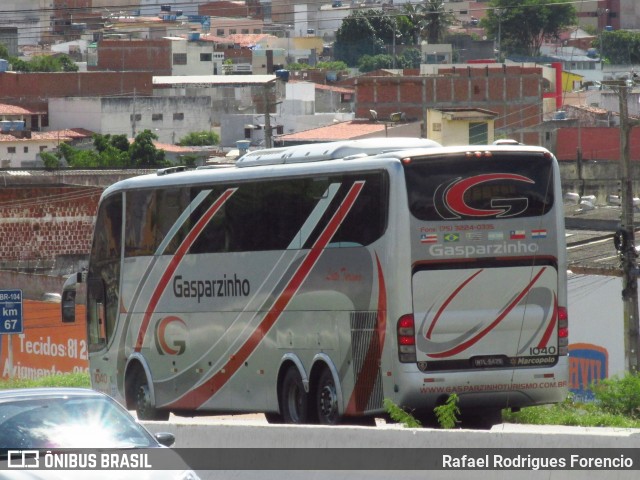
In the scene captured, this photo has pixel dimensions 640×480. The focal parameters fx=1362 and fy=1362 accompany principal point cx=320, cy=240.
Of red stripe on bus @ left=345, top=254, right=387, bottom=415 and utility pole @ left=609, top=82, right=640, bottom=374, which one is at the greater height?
red stripe on bus @ left=345, top=254, right=387, bottom=415

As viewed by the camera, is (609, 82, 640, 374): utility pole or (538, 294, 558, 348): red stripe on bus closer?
(538, 294, 558, 348): red stripe on bus

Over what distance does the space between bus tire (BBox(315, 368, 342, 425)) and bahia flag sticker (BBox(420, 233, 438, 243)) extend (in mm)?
1997

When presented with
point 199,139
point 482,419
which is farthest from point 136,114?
point 482,419

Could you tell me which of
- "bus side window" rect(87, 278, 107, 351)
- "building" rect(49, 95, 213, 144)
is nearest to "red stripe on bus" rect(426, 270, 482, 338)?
"bus side window" rect(87, 278, 107, 351)

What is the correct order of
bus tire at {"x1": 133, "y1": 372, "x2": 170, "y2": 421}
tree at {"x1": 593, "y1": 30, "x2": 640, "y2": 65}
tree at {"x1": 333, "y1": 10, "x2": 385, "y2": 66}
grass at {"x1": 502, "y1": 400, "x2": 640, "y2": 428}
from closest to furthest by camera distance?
grass at {"x1": 502, "y1": 400, "x2": 640, "y2": 428}, bus tire at {"x1": 133, "y1": 372, "x2": 170, "y2": 421}, tree at {"x1": 593, "y1": 30, "x2": 640, "y2": 65}, tree at {"x1": 333, "y1": 10, "x2": 385, "y2": 66}

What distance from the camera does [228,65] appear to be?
395ft

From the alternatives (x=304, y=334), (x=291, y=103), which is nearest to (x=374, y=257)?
(x=304, y=334)

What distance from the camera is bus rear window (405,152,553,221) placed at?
14273 mm

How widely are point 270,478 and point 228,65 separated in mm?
110353

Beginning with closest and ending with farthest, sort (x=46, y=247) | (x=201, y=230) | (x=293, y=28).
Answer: (x=201, y=230), (x=46, y=247), (x=293, y=28)

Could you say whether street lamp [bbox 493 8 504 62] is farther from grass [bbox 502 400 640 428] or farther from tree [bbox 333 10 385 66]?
grass [bbox 502 400 640 428]

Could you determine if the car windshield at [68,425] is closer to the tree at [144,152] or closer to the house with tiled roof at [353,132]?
the house with tiled roof at [353,132]

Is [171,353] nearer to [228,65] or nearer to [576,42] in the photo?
[228,65]

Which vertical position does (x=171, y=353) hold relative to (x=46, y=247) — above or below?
above
